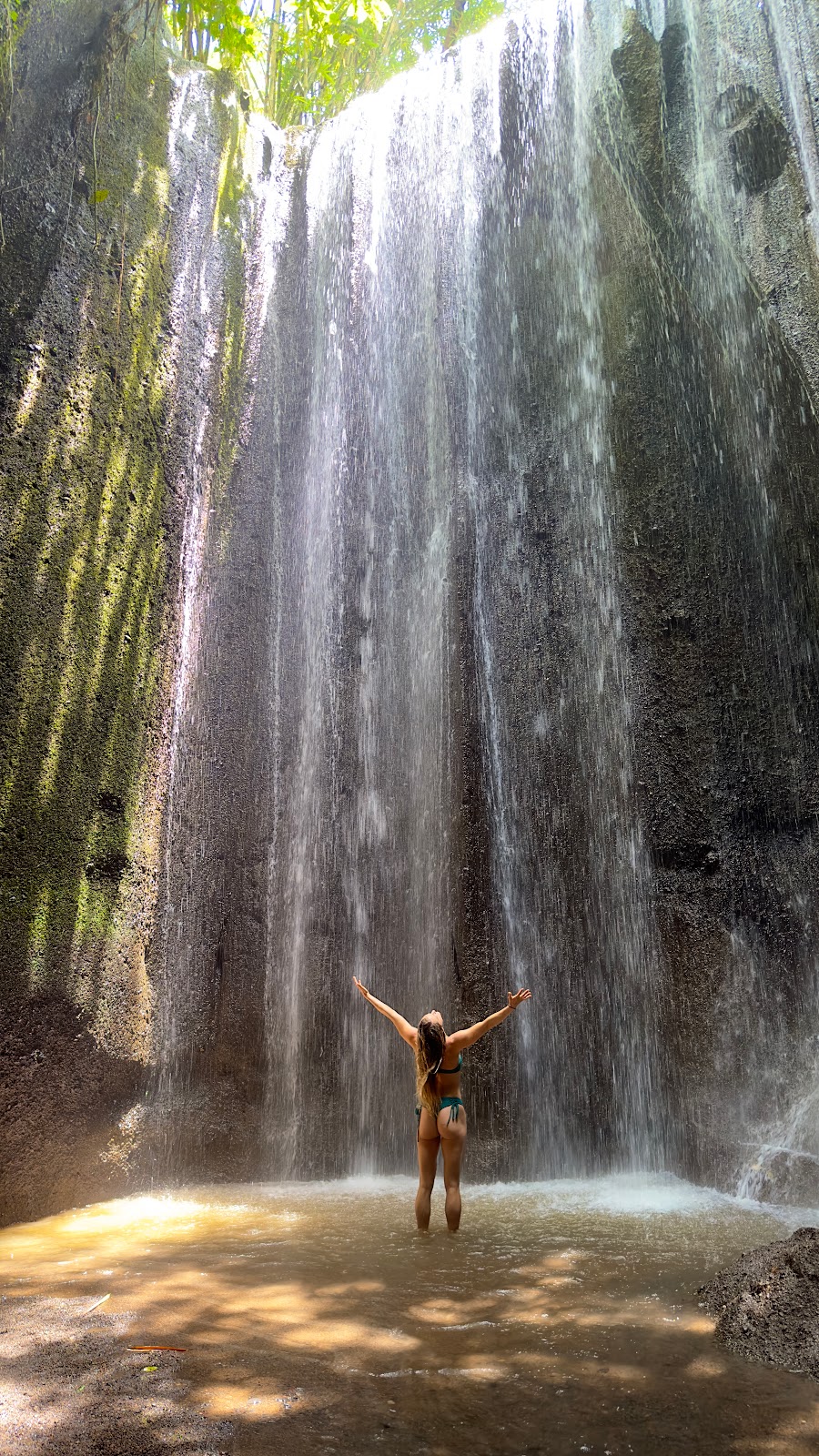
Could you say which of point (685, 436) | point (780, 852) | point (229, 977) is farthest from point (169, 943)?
point (685, 436)

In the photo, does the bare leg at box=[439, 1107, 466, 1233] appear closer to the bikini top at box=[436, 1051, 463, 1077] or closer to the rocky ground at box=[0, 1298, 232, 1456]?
the bikini top at box=[436, 1051, 463, 1077]

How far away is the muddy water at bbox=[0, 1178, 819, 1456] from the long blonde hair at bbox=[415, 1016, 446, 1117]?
0.63 metres

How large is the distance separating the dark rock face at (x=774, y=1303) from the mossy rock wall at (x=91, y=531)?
418 cm

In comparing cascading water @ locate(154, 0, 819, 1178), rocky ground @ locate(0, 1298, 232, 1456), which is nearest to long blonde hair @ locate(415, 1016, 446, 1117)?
rocky ground @ locate(0, 1298, 232, 1456)

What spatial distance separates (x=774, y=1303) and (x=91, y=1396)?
82.1 inches

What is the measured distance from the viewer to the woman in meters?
4.98

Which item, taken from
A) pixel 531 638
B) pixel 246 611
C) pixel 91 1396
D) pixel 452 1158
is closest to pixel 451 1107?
pixel 452 1158

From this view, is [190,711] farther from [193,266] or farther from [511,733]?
[193,266]

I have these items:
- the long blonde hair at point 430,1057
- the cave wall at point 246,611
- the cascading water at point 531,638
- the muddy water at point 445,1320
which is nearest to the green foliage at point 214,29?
the cave wall at point 246,611

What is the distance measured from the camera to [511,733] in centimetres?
798

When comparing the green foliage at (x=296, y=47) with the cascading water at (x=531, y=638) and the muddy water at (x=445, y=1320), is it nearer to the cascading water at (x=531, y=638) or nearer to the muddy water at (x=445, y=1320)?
the cascading water at (x=531, y=638)

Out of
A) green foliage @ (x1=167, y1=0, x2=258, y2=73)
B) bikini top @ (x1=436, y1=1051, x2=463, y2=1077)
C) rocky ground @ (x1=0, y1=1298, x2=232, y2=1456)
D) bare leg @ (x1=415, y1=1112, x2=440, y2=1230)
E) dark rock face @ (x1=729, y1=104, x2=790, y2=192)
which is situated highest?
green foliage @ (x1=167, y1=0, x2=258, y2=73)

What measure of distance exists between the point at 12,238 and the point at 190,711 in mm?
3612

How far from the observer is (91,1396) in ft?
8.85
